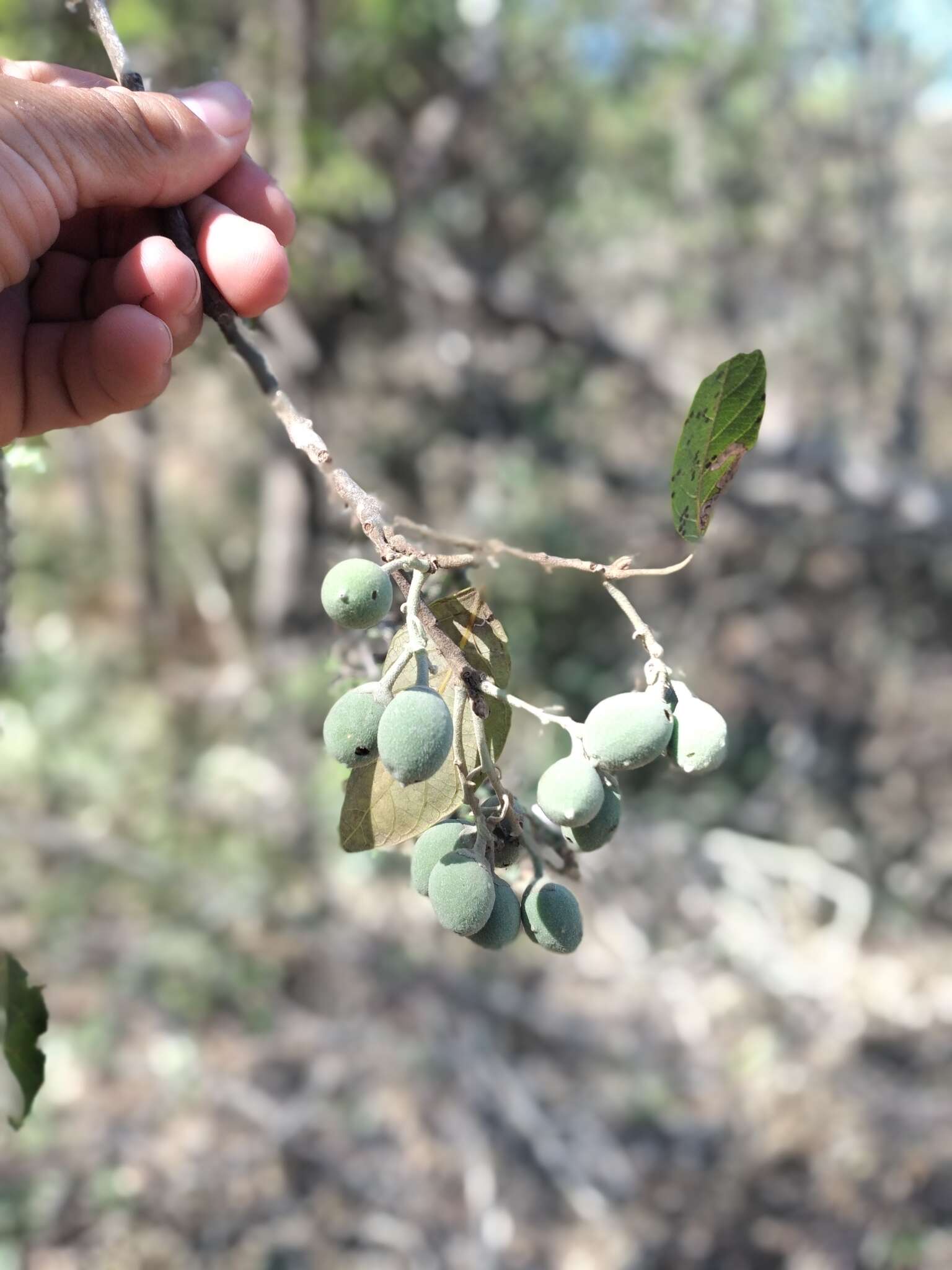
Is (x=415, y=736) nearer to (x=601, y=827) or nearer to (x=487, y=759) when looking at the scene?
(x=487, y=759)

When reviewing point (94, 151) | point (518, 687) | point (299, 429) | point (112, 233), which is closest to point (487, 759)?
point (299, 429)

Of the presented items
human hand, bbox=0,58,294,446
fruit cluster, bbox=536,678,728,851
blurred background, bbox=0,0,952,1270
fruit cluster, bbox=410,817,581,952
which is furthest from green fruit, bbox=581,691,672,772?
human hand, bbox=0,58,294,446

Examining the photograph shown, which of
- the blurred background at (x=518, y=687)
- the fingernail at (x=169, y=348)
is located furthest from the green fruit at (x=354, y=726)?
the fingernail at (x=169, y=348)

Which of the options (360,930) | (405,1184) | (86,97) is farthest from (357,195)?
(405,1184)

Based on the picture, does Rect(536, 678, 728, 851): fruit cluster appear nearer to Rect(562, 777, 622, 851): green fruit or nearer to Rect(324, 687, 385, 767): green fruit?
Rect(562, 777, 622, 851): green fruit

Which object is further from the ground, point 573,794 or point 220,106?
point 220,106
